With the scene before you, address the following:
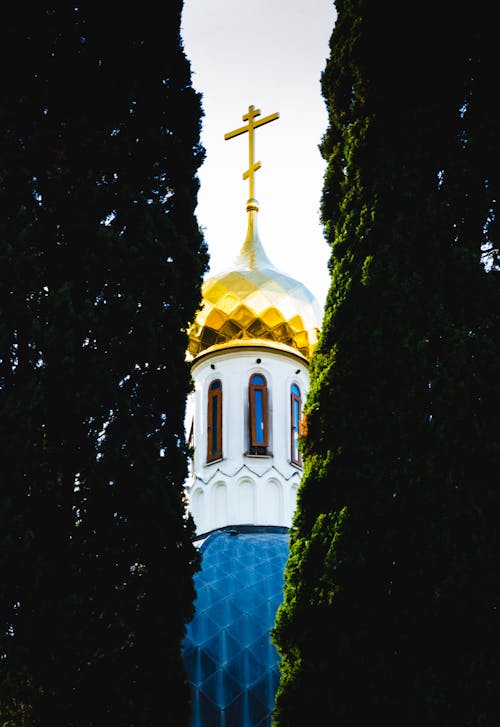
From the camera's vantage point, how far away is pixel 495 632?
210 inches

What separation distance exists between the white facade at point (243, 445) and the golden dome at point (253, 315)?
0.48 feet

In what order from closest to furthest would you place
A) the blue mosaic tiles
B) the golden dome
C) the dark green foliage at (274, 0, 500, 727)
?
the dark green foliage at (274, 0, 500, 727) → the blue mosaic tiles → the golden dome

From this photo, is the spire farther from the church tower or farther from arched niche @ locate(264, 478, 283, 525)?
arched niche @ locate(264, 478, 283, 525)

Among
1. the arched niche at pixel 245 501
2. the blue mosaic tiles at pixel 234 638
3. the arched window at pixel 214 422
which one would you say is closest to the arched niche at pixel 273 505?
the arched niche at pixel 245 501

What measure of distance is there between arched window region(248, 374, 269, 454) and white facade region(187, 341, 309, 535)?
0.06 metres

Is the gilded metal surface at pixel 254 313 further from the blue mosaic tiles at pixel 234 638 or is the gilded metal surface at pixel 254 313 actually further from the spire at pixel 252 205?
the blue mosaic tiles at pixel 234 638

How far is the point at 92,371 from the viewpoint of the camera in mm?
6188

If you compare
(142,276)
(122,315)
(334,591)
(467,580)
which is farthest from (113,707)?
(142,276)

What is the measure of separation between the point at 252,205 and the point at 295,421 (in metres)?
4.44

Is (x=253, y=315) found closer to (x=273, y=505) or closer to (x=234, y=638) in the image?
(x=273, y=505)

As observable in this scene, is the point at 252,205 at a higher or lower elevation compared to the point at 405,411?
higher

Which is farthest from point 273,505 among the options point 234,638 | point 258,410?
point 234,638

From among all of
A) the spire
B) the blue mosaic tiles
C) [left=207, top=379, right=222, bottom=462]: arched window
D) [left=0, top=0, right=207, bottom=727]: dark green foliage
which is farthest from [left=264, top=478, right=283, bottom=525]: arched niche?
[left=0, top=0, right=207, bottom=727]: dark green foliage

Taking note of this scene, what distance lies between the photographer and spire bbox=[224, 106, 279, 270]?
1416 cm
